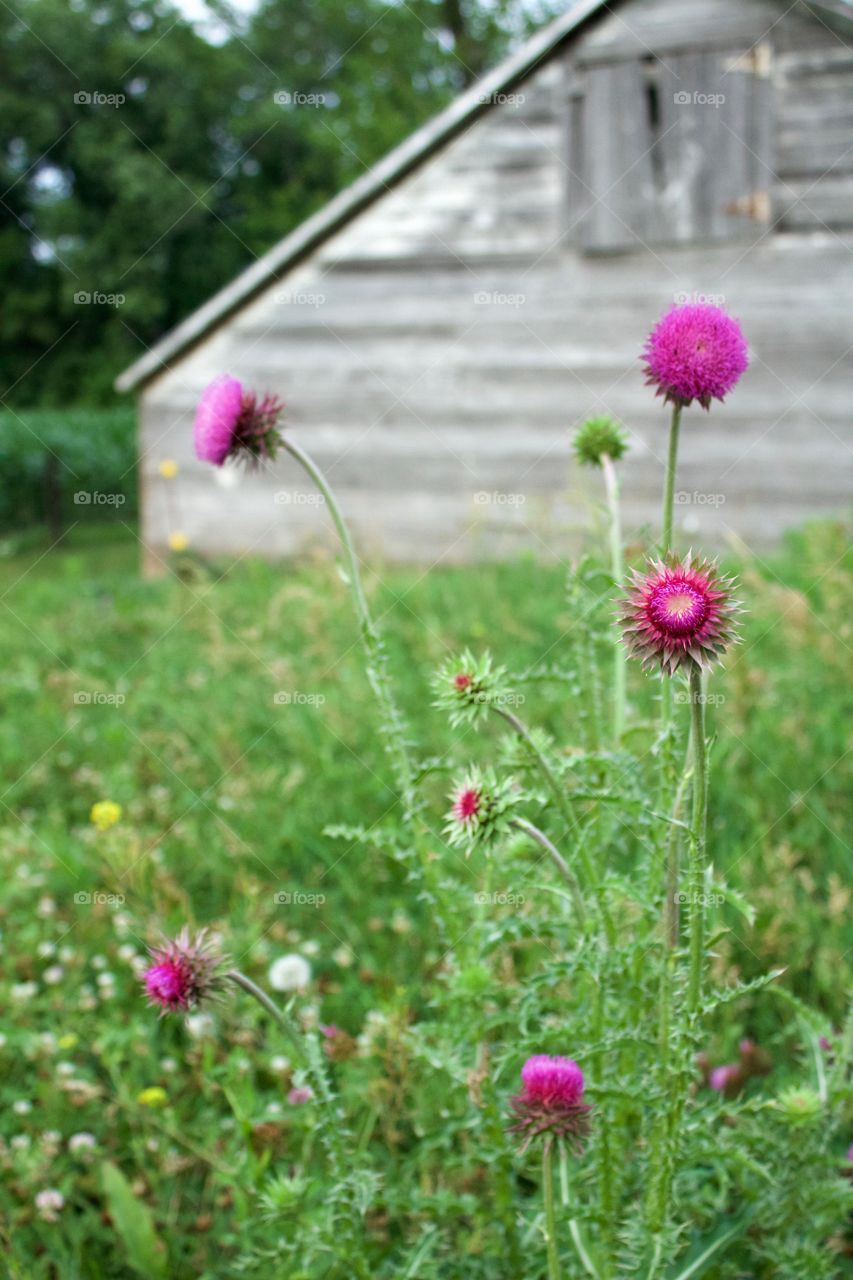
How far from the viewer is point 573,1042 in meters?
1.75

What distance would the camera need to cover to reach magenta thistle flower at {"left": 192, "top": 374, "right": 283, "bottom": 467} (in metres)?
1.73

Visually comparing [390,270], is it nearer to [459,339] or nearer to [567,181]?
[459,339]

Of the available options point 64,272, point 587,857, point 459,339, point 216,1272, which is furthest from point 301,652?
point 64,272

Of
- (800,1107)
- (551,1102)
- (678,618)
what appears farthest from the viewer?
(800,1107)

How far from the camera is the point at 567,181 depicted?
8.73 metres

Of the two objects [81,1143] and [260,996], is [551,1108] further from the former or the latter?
[81,1143]

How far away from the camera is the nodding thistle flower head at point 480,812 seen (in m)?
1.45

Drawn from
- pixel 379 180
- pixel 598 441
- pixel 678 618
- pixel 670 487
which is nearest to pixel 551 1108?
pixel 678 618

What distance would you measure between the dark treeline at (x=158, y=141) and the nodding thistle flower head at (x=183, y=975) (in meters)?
26.0

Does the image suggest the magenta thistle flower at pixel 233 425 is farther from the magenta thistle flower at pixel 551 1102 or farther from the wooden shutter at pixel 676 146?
the wooden shutter at pixel 676 146

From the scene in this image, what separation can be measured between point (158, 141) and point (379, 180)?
22.0 meters

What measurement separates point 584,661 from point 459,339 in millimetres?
7628

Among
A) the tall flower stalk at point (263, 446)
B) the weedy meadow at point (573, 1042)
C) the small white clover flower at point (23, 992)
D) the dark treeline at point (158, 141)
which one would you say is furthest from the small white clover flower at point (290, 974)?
the dark treeline at point (158, 141)

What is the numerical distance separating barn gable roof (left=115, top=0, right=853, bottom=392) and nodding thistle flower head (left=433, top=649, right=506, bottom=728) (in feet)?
25.3
